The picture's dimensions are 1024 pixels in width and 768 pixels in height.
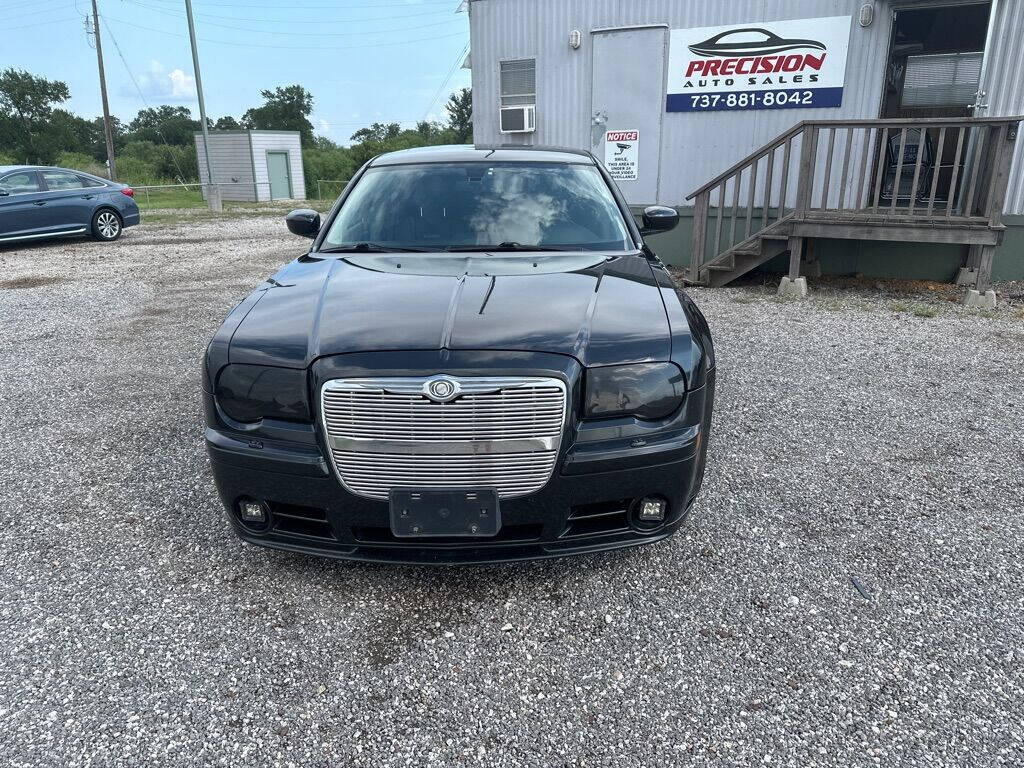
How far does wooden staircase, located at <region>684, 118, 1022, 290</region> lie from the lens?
23.3ft

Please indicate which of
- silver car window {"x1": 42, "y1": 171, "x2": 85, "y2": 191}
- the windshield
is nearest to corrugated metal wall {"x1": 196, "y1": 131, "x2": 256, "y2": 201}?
silver car window {"x1": 42, "y1": 171, "x2": 85, "y2": 191}

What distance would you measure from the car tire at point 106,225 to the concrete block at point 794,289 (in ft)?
41.9

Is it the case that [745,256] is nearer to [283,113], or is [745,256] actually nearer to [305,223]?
[305,223]

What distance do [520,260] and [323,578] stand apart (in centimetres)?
156

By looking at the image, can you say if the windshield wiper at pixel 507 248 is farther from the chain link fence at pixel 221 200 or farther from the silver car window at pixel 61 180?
the chain link fence at pixel 221 200

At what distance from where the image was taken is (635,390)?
233 cm

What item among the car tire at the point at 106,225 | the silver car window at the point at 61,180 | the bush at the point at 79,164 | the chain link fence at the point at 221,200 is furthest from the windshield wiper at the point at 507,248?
the bush at the point at 79,164

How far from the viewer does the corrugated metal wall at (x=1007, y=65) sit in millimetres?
7348

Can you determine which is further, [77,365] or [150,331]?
[150,331]

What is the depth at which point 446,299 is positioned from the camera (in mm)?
2594

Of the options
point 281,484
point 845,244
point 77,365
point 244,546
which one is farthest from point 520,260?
point 845,244

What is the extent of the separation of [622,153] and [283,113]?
7234 centimetres

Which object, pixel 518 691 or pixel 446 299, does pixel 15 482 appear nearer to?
pixel 446 299

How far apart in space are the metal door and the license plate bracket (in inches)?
1190
